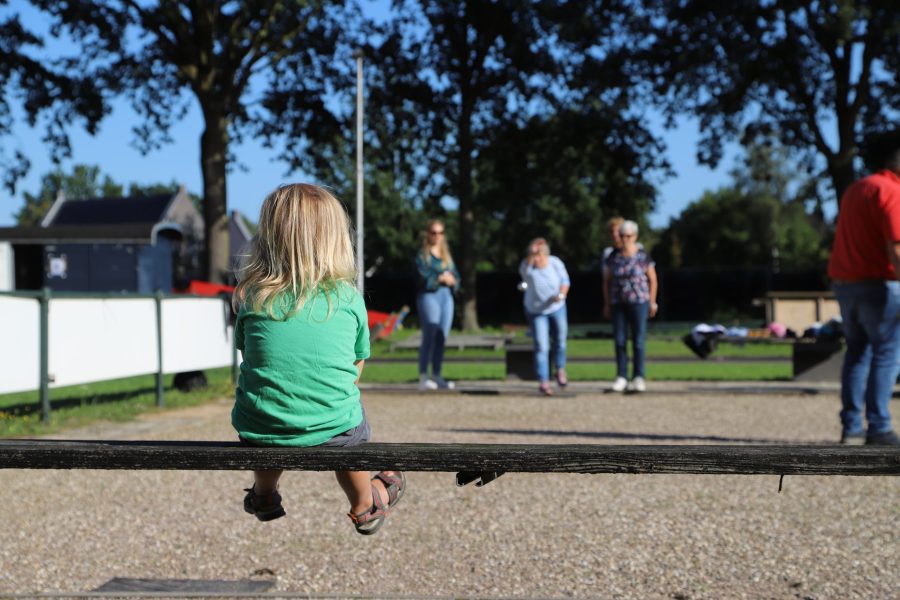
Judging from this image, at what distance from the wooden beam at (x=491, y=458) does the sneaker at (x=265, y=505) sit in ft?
1.08

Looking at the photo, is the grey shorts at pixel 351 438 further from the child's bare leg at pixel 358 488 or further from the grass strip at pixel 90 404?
the grass strip at pixel 90 404

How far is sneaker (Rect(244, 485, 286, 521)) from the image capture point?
3.69 metres

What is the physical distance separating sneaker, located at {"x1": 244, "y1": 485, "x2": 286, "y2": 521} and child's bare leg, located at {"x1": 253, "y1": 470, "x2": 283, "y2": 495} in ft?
0.05

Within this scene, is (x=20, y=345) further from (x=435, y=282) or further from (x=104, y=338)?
(x=435, y=282)

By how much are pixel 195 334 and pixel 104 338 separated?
189 cm

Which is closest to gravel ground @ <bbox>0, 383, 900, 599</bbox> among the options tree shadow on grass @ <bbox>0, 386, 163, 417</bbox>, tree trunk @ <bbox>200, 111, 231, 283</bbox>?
tree shadow on grass @ <bbox>0, 386, 163, 417</bbox>

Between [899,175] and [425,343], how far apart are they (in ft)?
20.5

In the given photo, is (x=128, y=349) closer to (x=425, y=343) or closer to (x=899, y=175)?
(x=425, y=343)

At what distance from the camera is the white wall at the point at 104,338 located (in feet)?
28.3

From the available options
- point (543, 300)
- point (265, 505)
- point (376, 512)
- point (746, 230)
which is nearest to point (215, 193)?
→ point (543, 300)

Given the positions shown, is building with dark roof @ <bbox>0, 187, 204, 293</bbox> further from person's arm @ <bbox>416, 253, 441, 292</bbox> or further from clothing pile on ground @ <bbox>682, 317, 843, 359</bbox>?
person's arm @ <bbox>416, 253, 441, 292</bbox>

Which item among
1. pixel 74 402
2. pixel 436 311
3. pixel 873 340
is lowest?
pixel 74 402

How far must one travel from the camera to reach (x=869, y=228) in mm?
6848

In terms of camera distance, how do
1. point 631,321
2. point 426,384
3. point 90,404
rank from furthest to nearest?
point 426,384 → point 90,404 → point 631,321
